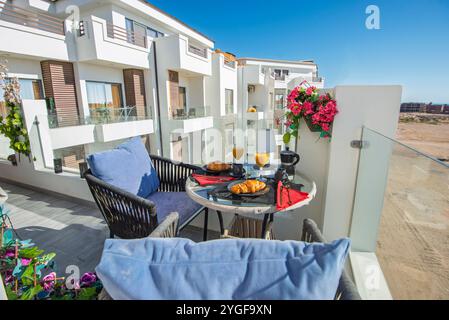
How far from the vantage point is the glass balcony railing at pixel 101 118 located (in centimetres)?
535

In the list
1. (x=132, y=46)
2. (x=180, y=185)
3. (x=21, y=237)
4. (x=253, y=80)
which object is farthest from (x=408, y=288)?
(x=253, y=80)

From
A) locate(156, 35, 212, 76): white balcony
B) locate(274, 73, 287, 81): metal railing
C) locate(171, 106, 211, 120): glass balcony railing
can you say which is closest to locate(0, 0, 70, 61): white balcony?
locate(156, 35, 212, 76): white balcony

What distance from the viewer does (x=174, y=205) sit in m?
1.97

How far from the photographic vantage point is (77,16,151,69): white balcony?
6.51 meters

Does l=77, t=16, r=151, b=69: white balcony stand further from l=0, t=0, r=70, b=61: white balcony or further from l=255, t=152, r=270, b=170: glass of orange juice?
l=255, t=152, r=270, b=170: glass of orange juice

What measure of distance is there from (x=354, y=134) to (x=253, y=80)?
14061 millimetres

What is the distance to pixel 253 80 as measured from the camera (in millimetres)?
15008

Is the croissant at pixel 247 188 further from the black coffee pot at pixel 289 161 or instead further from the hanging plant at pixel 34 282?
the hanging plant at pixel 34 282

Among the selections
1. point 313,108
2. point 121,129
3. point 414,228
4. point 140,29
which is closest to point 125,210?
point 313,108

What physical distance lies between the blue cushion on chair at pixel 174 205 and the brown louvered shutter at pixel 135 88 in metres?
6.76

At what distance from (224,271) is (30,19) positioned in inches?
321

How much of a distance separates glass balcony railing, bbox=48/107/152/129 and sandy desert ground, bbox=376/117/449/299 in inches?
234
